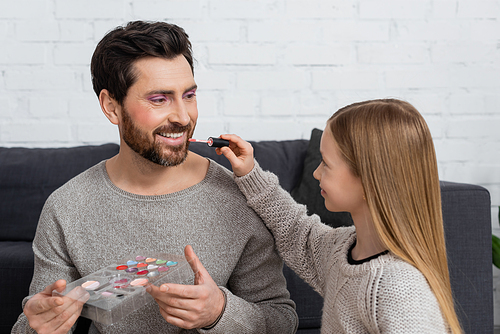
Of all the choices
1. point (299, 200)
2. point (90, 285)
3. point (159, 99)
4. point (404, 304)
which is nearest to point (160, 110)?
point (159, 99)

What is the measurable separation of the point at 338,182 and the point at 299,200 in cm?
79

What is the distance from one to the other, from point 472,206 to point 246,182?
2.54 ft

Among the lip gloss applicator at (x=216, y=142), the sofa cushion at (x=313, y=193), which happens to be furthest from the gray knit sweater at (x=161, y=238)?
the sofa cushion at (x=313, y=193)

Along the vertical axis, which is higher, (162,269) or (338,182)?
(338,182)

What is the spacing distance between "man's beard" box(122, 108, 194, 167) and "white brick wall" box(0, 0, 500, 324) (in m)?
0.92

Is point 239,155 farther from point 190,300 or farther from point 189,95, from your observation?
point 190,300

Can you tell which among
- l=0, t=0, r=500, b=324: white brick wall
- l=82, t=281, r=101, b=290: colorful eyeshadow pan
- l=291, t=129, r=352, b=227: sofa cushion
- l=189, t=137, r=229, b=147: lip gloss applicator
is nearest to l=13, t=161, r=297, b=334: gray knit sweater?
l=189, t=137, r=229, b=147: lip gloss applicator

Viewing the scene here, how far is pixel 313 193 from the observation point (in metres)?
1.63

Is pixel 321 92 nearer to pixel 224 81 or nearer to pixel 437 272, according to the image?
pixel 224 81

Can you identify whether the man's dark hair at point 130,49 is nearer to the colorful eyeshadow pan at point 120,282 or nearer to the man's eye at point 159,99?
the man's eye at point 159,99

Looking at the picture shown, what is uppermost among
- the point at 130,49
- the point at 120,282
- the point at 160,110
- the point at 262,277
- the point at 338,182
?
the point at 130,49

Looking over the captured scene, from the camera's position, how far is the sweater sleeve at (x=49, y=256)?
1049 millimetres

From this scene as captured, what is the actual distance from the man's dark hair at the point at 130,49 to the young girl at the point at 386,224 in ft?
1.42

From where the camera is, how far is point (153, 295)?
813mm
